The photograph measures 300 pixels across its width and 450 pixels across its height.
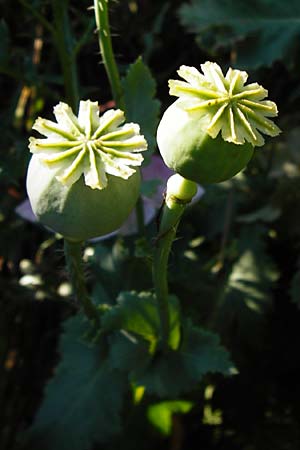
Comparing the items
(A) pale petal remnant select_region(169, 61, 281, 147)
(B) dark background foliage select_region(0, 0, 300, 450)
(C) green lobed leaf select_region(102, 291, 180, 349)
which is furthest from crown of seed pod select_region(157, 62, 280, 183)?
(B) dark background foliage select_region(0, 0, 300, 450)

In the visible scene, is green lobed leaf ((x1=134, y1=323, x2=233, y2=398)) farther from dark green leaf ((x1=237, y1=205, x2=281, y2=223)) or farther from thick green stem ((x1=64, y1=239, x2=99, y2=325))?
dark green leaf ((x1=237, y1=205, x2=281, y2=223))

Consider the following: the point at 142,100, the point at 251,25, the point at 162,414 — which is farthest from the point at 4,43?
the point at 162,414

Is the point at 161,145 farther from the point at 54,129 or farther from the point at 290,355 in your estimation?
the point at 290,355

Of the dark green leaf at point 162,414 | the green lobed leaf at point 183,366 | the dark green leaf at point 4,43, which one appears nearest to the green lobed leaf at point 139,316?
the green lobed leaf at point 183,366

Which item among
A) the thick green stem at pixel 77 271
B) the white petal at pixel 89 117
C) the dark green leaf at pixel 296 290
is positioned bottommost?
the dark green leaf at pixel 296 290

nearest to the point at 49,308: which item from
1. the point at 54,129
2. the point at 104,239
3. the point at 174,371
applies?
the point at 104,239

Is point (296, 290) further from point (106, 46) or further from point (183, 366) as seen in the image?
point (106, 46)

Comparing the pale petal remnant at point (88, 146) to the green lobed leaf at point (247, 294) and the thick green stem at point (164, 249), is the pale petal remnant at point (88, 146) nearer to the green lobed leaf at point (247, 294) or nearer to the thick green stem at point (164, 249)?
the thick green stem at point (164, 249)
